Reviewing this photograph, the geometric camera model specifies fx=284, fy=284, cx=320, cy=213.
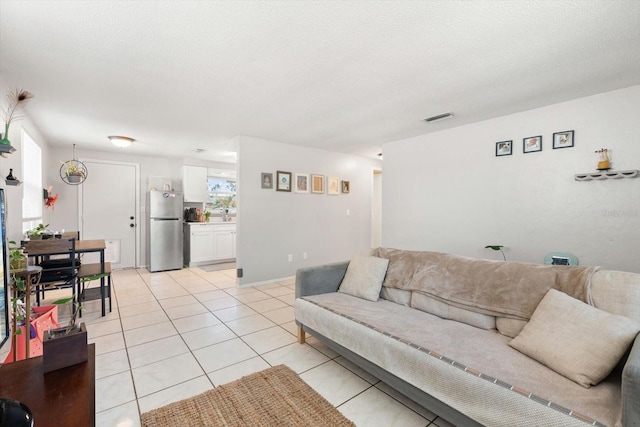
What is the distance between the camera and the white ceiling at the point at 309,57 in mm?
1589

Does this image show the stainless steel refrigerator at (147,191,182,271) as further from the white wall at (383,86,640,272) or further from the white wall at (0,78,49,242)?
the white wall at (383,86,640,272)

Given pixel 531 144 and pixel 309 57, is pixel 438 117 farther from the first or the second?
pixel 309 57

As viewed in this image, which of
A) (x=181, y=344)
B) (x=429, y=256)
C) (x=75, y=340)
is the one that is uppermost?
(x=429, y=256)

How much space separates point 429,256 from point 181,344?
2.28 metres

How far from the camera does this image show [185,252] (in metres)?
6.00

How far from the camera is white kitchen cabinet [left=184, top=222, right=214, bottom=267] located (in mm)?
5785

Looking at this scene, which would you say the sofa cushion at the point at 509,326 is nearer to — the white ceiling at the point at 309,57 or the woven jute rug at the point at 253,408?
the woven jute rug at the point at 253,408

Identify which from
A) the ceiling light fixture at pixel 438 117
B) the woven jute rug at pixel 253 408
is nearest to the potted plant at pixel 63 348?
the woven jute rug at pixel 253 408

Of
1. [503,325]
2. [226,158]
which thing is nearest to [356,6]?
[503,325]

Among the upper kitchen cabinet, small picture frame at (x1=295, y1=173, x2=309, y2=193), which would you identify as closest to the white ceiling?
small picture frame at (x1=295, y1=173, x2=309, y2=193)

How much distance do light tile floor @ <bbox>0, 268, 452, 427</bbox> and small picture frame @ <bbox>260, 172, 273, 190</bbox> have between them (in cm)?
165

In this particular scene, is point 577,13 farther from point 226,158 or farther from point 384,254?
point 226,158

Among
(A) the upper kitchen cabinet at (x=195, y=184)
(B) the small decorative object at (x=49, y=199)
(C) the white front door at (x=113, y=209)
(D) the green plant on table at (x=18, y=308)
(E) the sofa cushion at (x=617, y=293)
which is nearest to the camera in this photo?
(E) the sofa cushion at (x=617, y=293)

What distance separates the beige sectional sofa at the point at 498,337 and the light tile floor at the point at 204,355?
0.20m
